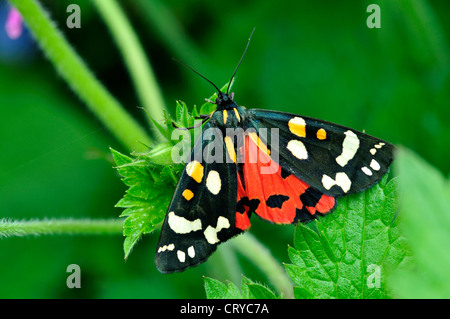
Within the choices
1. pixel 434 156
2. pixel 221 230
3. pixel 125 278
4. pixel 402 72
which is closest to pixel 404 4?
pixel 402 72

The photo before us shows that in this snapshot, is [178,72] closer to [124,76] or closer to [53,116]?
[124,76]

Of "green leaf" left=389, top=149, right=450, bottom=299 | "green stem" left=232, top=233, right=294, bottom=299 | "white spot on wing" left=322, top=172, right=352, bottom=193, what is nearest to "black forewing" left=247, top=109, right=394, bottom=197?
"white spot on wing" left=322, top=172, right=352, bottom=193

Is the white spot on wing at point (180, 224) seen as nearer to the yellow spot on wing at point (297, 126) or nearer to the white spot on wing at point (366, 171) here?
the yellow spot on wing at point (297, 126)

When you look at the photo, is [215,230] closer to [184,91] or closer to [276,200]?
[276,200]

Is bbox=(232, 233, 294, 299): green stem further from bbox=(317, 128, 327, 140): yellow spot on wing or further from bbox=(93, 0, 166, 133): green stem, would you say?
bbox=(93, 0, 166, 133): green stem

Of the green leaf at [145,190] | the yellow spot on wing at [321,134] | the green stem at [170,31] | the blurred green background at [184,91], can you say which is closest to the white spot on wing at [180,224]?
the green leaf at [145,190]

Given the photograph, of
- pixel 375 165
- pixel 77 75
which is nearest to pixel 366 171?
pixel 375 165

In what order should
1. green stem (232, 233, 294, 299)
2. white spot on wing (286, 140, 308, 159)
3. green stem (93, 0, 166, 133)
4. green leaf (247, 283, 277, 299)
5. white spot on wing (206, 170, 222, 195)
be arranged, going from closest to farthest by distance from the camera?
green leaf (247, 283, 277, 299) < white spot on wing (206, 170, 222, 195) < white spot on wing (286, 140, 308, 159) < green stem (232, 233, 294, 299) < green stem (93, 0, 166, 133)

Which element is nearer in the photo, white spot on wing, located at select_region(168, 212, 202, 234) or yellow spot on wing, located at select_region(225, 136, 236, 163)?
white spot on wing, located at select_region(168, 212, 202, 234)
